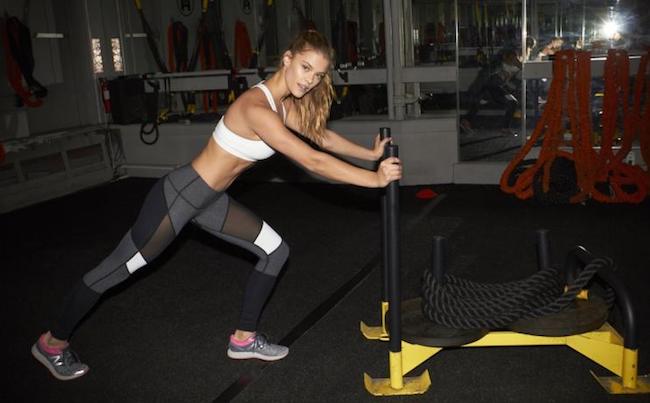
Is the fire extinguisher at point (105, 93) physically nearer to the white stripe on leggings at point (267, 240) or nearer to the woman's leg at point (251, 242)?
the woman's leg at point (251, 242)

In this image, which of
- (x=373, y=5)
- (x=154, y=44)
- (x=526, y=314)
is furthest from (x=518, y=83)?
(x=526, y=314)

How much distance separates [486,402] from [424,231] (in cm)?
246

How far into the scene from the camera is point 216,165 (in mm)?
2777

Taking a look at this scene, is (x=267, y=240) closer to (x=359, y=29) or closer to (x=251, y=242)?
(x=251, y=242)

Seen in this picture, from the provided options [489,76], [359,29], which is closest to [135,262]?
[489,76]

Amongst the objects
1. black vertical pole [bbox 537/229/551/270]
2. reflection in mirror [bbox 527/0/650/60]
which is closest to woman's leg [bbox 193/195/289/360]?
black vertical pole [bbox 537/229/551/270]

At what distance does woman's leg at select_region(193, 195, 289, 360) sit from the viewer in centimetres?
293

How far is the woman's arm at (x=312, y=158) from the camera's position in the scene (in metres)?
2.42

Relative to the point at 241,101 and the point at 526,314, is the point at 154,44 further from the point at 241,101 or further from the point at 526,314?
the point at 526,314

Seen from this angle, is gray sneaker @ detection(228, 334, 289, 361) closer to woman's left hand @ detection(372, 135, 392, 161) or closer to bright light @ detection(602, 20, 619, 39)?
woman's left hand @ detection(372, 135, 392, 161)

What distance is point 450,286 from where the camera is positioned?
9.84 ft

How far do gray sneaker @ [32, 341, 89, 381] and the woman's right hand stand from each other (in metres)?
1.67

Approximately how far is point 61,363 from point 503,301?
192cm

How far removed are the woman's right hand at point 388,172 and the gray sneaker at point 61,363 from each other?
1.67 meters
